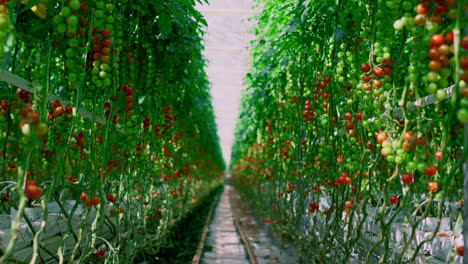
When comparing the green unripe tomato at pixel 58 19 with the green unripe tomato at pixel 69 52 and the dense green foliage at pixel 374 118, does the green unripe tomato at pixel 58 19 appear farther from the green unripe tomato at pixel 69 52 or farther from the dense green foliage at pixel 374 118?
the dense green foliage at pixel 374 118

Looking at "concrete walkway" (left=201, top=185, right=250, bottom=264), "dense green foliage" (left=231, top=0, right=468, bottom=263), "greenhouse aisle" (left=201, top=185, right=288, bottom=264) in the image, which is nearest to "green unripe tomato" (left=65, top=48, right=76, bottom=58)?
"dense green foliage" (left=231, top=0, right=468, bottom=263)

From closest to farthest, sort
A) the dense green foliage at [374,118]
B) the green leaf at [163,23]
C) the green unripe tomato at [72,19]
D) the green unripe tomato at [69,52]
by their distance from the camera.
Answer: the dense green foliage at [374,118]
the green unripe tomato at [72,19]
the green unripe tomato at [69,52]
the green leaf at [163,23]

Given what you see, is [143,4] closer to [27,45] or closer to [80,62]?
[27,45]

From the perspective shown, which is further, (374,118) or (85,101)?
(85,101)

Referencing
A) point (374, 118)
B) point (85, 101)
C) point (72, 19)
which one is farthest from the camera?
point (85, 101)

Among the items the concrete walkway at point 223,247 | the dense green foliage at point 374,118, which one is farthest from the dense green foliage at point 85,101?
the dense green foliage at point 374,118

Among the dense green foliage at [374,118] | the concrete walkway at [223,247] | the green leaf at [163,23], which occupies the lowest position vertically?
the concrete walkway at [223,247]

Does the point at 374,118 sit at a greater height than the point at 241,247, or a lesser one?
greater

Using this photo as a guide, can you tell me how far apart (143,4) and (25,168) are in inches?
65.3

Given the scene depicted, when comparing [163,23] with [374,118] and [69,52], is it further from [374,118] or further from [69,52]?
[374,118]

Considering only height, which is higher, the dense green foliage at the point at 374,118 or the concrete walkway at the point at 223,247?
the dense green foliage at the point at 374,118

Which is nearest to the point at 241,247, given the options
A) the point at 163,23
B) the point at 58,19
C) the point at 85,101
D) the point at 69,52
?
the point at 85,101

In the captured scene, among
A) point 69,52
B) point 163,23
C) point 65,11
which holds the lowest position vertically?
point 69,52

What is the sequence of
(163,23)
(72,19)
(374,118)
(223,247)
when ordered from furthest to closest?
(223,247), (163,23), (374,118), (72,19)
